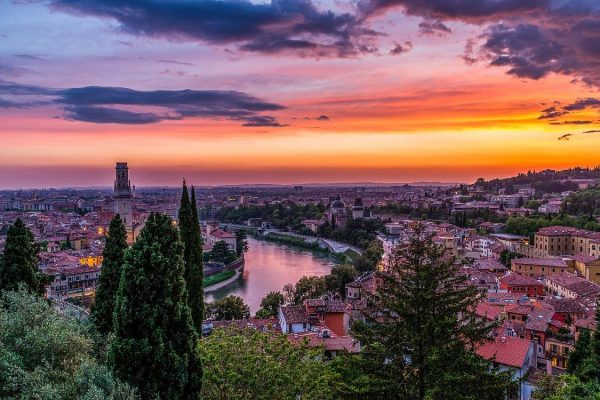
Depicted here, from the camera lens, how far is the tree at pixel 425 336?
17.1ft

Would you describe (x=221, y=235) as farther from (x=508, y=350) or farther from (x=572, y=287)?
(x=508, y=350)

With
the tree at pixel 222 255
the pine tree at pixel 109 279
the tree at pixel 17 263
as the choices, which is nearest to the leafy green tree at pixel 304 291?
the pine tree at pixel 109 279

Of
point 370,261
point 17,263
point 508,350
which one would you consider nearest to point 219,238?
point 370,261

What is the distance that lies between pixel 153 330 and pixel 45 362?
1.06m

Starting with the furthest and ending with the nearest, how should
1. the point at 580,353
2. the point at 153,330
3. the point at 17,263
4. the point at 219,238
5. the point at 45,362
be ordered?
the point at 219,238, the point at 580,353, the point at 17,263, the point at 153,330, the point at 45,362

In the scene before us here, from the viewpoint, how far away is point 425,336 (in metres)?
5.30

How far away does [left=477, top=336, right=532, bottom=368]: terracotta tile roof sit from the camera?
36.4 ft

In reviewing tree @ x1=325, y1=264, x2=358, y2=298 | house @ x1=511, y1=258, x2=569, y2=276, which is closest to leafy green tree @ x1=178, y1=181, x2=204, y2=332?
tree @ x1=325, y1=264, x2=358, y2=298

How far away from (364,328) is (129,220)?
109 ft

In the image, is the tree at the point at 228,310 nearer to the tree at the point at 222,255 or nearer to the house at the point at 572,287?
the house at the point at 572,287

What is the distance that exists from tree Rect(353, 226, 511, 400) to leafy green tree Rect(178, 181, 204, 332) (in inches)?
266

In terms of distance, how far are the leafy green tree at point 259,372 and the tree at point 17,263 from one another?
3.48m

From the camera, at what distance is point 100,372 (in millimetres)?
4770

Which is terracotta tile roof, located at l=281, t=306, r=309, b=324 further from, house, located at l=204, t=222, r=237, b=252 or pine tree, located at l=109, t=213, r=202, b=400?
house, located at l=204, t=222, r=237, b=252
